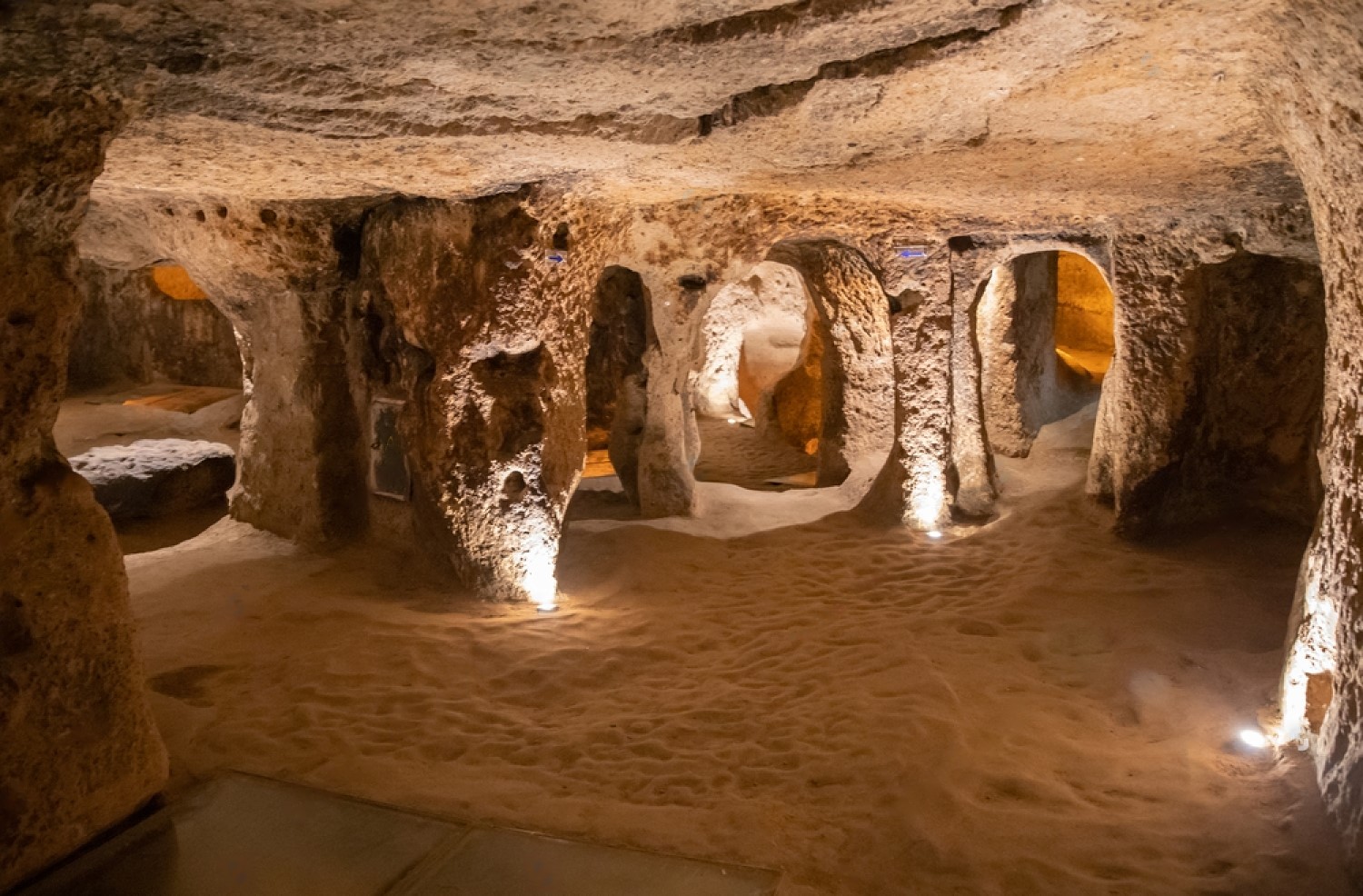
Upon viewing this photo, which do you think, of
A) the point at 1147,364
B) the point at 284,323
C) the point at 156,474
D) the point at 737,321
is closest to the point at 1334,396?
the point at 1147,364

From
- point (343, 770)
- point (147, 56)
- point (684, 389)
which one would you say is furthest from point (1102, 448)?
point (147, 56)

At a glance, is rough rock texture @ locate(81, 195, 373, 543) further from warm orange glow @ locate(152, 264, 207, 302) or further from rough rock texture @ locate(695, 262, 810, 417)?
warm orange glow @ locate(152, 264, 207, 302)

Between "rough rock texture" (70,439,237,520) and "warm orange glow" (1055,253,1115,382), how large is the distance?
11385mm

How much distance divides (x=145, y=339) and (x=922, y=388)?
40.9ft

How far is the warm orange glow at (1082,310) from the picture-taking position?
47.0 ft

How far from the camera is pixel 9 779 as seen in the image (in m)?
2.76

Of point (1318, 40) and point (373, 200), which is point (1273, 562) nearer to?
point (1318, 40)

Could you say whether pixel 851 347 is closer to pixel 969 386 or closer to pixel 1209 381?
pixel 969 386

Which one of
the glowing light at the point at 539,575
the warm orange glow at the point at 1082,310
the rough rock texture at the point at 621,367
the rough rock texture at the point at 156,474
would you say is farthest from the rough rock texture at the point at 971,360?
the rough rock texture at the point at 156,474

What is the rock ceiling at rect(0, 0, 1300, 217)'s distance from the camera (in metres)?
2.78

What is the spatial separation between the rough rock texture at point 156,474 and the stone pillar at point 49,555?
286 inches

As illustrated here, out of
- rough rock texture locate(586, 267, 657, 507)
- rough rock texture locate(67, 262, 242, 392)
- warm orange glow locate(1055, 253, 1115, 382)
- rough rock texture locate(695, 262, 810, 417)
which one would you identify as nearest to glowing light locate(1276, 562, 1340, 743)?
rough rock texture locate(586, 267, 657, 507)

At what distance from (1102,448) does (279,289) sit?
20.1ft

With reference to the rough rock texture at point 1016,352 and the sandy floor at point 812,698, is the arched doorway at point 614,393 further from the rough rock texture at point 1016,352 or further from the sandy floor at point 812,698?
the rough rock texture at point 1016,352
